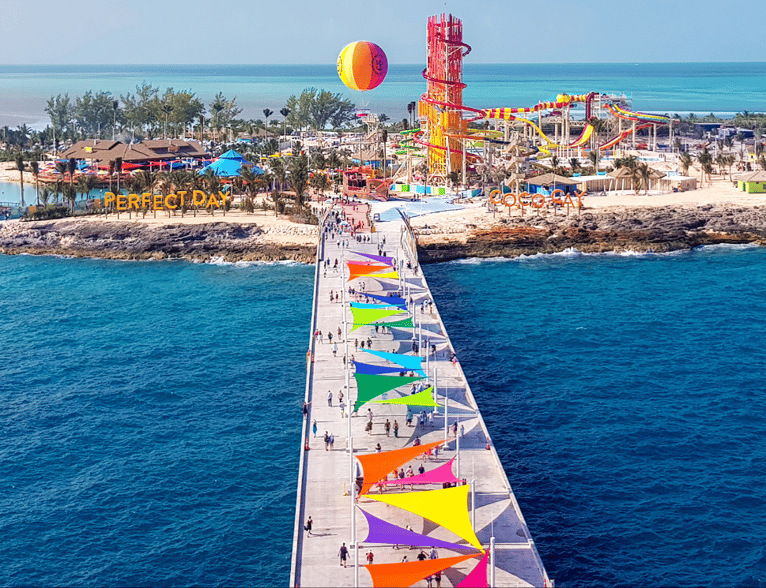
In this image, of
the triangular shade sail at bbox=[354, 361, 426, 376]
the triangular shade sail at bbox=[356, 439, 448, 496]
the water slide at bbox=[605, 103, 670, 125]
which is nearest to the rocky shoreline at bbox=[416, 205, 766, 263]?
the triangular shade sail at bbox=[354, 361, 426, 376]

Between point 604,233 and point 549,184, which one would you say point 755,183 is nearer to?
Answer: point 549,184

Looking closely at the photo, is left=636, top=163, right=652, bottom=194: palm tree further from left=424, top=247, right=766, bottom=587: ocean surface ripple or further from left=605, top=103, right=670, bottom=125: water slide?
left=605, top=103, right=670, bottom=125: water slide

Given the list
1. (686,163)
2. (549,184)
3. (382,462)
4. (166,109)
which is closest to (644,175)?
(686,163)

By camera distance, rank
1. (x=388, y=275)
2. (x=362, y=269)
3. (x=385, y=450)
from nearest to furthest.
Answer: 1. (x=385, y=450)
2. (x=388, y=275)
3. (x=362, y=269)

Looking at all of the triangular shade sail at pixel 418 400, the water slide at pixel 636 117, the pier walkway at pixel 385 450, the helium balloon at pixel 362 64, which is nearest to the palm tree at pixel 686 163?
the water slide at pixel 636 117

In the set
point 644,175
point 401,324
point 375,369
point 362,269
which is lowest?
point 375,369

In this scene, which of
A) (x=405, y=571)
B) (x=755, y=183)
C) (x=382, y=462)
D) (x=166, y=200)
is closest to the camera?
(x=405, y=571)
